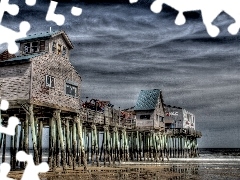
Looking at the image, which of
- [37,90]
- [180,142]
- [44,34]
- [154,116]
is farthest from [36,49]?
[180,142]

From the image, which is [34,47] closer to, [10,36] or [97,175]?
[97,175]

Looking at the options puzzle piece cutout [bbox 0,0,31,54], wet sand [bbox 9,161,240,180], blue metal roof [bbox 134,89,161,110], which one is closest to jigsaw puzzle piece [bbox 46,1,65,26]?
puzzle piece cutout [bbox 0,0,31,54]

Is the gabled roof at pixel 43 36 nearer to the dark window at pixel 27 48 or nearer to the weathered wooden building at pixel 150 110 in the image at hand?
the dark window at pixel 27 48

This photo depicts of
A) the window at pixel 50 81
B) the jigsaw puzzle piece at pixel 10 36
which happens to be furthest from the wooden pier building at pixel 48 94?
the jigsaw puzzle piece at pixel 10 36

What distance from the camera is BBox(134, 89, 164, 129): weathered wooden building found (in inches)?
1916

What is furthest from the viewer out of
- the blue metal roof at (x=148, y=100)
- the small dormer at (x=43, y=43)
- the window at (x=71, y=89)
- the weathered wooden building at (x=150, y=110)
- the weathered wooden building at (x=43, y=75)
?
the blue metal roof at (x=148, y=100)

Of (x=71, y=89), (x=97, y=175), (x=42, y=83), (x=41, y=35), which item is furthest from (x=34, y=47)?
(x=97, y=175)

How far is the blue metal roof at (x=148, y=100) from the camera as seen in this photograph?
5025 centimetres

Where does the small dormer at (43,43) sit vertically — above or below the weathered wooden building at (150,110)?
above

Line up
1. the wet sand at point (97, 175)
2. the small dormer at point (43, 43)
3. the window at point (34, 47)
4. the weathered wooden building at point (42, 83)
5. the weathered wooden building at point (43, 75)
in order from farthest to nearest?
1. the window at point (34, 47)
2. the small dormer at point (43, 43)
3. the weathered wooden building at point (43, 75)
4. the weathered wooden building at point (42, 83)
5. the wet sand at point (97, 175)

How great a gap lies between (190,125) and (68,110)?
59.2 meters

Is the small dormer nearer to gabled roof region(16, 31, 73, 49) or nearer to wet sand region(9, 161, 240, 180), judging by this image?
gabled roof region(16, 31, 73, 49)

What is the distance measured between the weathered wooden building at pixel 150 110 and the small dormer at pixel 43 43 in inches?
993

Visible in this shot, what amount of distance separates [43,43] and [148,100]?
29379mm
